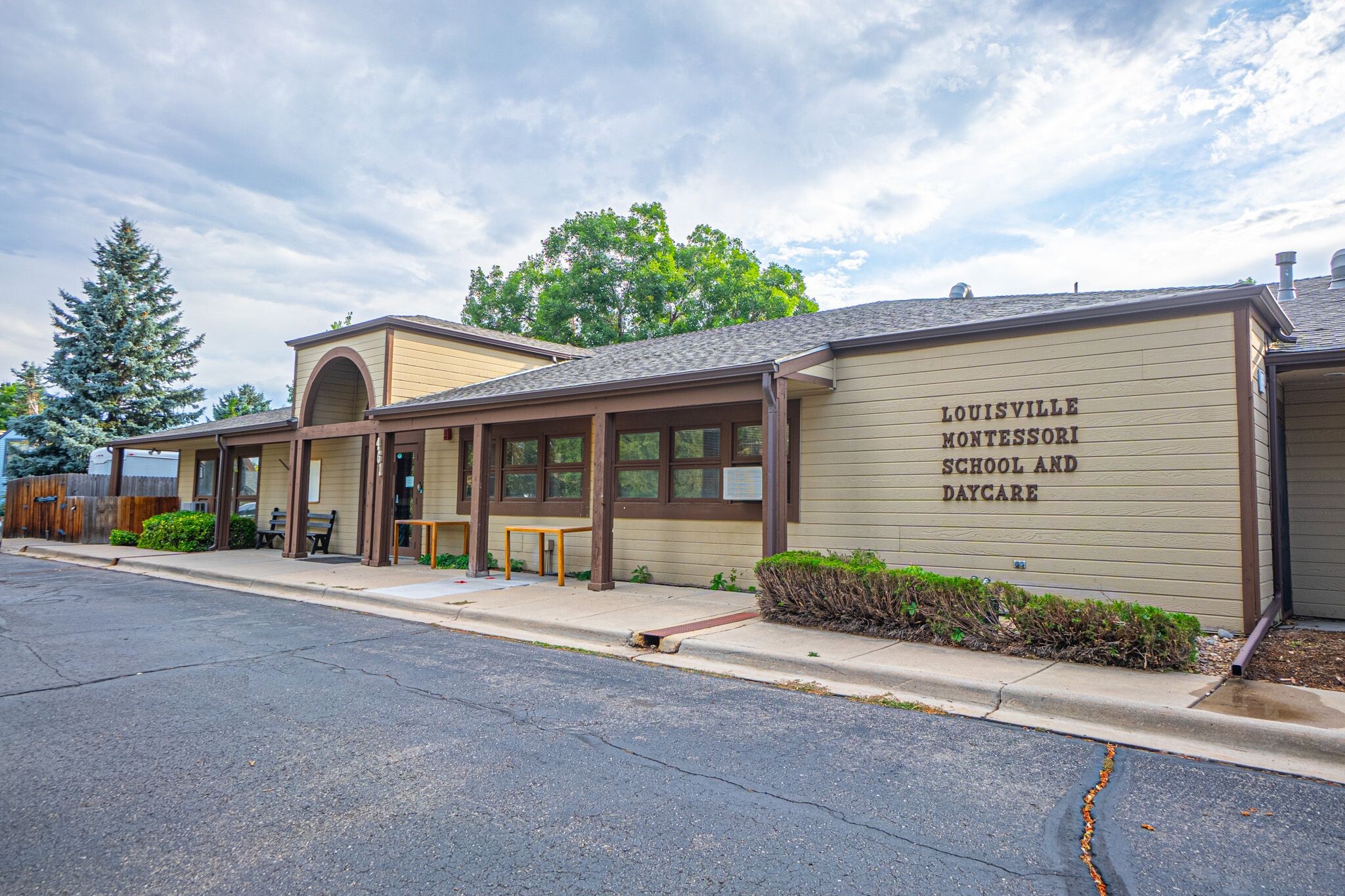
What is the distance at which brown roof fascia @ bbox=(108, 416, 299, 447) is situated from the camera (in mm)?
15867

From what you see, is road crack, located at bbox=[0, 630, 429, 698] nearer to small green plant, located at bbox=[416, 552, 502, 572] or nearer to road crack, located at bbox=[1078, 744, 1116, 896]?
small green plant, located at bbox=[416, 552, 502, 572]

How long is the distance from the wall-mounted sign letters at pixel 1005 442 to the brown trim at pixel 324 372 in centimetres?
1083

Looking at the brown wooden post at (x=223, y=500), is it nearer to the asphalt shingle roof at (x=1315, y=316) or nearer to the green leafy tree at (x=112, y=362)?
the green leafy tree at (x=112, y=362)

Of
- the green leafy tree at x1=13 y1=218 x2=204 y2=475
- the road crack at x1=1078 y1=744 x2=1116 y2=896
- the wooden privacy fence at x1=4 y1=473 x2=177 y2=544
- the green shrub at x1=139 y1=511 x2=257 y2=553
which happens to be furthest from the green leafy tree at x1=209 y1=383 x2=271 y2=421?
the road crack at x1=1078 y1=744 x2=1116 y2=896

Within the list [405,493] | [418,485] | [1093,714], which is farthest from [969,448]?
[405,493]

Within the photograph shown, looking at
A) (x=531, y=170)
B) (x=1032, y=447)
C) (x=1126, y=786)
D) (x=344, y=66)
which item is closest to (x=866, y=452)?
(x=1032, y=447)

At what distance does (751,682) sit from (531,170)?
57.2 ft

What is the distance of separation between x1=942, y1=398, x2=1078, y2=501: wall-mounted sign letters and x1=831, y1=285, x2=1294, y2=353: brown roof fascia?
82 centimetres

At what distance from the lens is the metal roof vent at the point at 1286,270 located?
37.2ft

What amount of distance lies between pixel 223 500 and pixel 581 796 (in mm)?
16819

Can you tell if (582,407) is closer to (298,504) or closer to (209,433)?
(298,504)

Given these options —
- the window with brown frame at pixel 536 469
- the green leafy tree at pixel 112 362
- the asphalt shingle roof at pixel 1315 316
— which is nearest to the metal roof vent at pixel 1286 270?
the asphalt shingle roof at pixel 1315 316

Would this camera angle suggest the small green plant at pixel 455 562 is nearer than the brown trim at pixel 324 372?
Yes

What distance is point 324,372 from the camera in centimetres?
1552
